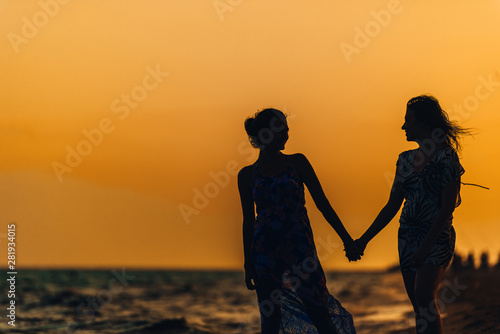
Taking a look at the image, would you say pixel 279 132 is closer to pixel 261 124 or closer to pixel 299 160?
pixel 261 124

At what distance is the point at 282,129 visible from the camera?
21.0ft

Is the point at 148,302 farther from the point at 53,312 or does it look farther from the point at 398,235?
the point at 398,235

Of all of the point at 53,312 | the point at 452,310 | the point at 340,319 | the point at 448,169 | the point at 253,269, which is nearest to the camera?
the point at 448,169

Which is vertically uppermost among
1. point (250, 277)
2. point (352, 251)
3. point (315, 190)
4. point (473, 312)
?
point (315, 190)

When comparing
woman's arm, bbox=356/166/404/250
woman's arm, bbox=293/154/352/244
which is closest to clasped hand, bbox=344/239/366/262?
woman's arm, bbox=356/166/404/250

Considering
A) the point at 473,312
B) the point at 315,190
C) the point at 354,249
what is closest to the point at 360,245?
the point at 354,249

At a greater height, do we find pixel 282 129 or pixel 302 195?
pixel 282 129

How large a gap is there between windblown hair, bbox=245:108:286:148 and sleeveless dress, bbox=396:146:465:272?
124 centimetres

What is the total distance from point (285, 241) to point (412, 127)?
1.43m

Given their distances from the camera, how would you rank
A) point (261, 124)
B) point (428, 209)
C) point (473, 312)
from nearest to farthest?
point (428, 209) < point (261, 124) < point (473, 312)

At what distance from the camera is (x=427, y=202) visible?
20.3 feet

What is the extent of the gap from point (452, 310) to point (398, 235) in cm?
953

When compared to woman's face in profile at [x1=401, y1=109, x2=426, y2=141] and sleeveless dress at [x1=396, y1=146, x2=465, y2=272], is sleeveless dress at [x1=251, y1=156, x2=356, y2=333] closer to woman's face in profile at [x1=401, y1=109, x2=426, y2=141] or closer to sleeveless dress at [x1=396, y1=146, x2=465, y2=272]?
sleeveless dress at [x1=396, y1=146, x2=465, y2=272]

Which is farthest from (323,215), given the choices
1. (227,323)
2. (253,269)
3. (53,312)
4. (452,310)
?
(53,312)
